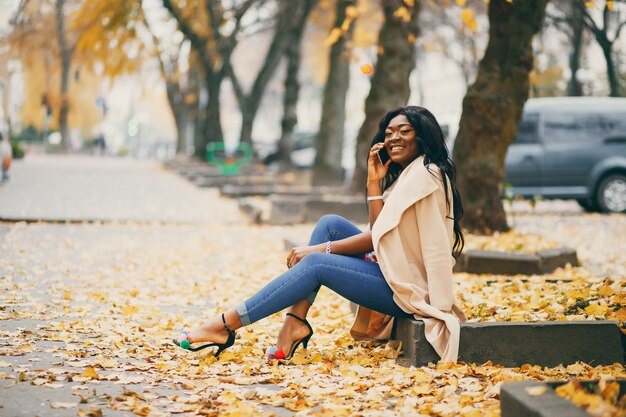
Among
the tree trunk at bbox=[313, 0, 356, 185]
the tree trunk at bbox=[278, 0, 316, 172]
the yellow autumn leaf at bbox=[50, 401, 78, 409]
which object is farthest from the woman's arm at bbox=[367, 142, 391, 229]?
the tree trunk at bbox=[278, 0, 316, 172]

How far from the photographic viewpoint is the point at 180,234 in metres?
13.5

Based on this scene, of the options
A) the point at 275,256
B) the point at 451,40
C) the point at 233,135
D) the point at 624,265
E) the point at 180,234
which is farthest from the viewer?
the point at 233,135

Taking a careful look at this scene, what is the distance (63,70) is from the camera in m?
50.2

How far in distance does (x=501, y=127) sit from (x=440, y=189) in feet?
20.1

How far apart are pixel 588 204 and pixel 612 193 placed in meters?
0.70

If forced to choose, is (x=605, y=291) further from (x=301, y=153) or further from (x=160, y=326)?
(x=301, y=153)

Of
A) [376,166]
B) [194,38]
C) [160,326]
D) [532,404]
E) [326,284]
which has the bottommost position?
[160,326]

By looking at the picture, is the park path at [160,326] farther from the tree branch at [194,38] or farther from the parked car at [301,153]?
the parked car at [301,153]

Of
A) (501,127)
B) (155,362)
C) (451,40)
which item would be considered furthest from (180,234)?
(451,40)

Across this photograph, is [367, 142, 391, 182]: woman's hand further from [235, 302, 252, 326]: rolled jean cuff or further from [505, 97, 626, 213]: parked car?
[505, 97, 626, 213]: parked car

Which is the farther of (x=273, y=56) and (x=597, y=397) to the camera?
(x=273, y=56)

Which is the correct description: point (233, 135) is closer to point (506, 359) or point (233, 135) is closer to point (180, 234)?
point (180, 234)

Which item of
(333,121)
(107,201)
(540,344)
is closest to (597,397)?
(540,344)

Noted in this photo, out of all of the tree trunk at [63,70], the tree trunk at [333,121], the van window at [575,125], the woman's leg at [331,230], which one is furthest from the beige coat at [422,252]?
the tree trunk at [63,70]
